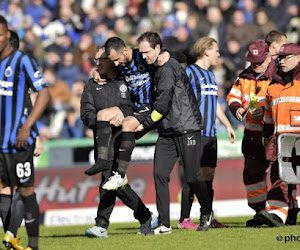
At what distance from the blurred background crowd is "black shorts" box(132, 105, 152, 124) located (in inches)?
277

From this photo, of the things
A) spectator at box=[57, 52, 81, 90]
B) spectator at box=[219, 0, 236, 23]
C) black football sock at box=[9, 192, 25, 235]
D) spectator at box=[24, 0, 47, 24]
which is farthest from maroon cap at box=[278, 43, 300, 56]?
spectator at box=[24, 0, 47, 24]

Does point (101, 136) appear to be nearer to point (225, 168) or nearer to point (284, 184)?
point (284, 184)

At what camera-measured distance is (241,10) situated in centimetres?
1803

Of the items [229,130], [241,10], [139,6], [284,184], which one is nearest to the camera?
[284,184]

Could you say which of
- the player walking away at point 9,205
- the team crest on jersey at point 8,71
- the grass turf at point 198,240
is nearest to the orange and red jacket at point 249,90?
the grass turf at point 198,240

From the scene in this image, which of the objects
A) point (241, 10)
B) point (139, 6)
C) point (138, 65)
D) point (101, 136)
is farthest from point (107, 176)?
point (139, 6)

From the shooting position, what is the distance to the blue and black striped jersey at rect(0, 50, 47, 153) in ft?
24.7

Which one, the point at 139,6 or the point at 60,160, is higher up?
the point at 139,6

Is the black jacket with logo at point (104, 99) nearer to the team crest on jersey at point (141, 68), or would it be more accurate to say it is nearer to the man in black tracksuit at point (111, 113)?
the man in black tracksuit at point (111, 113)

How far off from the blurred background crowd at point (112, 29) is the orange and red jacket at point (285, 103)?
21.8 ft

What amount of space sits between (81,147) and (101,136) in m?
5.74

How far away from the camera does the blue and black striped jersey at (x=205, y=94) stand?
10.6 metres

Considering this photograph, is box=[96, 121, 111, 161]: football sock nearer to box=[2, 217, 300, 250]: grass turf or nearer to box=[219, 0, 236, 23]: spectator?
box=[2, 217, 300, 250]: grass turf

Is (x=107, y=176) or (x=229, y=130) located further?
(x=229, y=130)
